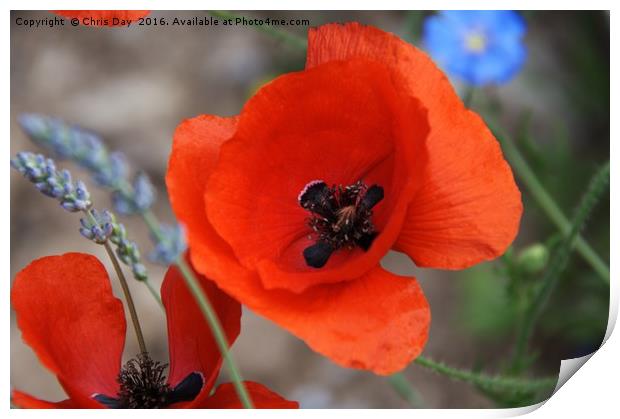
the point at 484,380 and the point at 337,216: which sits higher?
the point at 337,216

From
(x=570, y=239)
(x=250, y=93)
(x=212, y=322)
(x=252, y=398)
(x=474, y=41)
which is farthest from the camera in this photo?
(x=250, y=93)

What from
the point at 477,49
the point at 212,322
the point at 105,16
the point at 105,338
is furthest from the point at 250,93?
the point at 212,322

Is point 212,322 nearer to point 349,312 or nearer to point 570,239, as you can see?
point 349,312

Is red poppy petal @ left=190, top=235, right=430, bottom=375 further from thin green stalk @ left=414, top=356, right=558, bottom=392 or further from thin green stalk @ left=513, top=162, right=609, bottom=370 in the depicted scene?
thin green stalk @ left=513, top=162, right=609, bottom=370

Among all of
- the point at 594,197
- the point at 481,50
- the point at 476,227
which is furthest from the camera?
the point at 481,50
